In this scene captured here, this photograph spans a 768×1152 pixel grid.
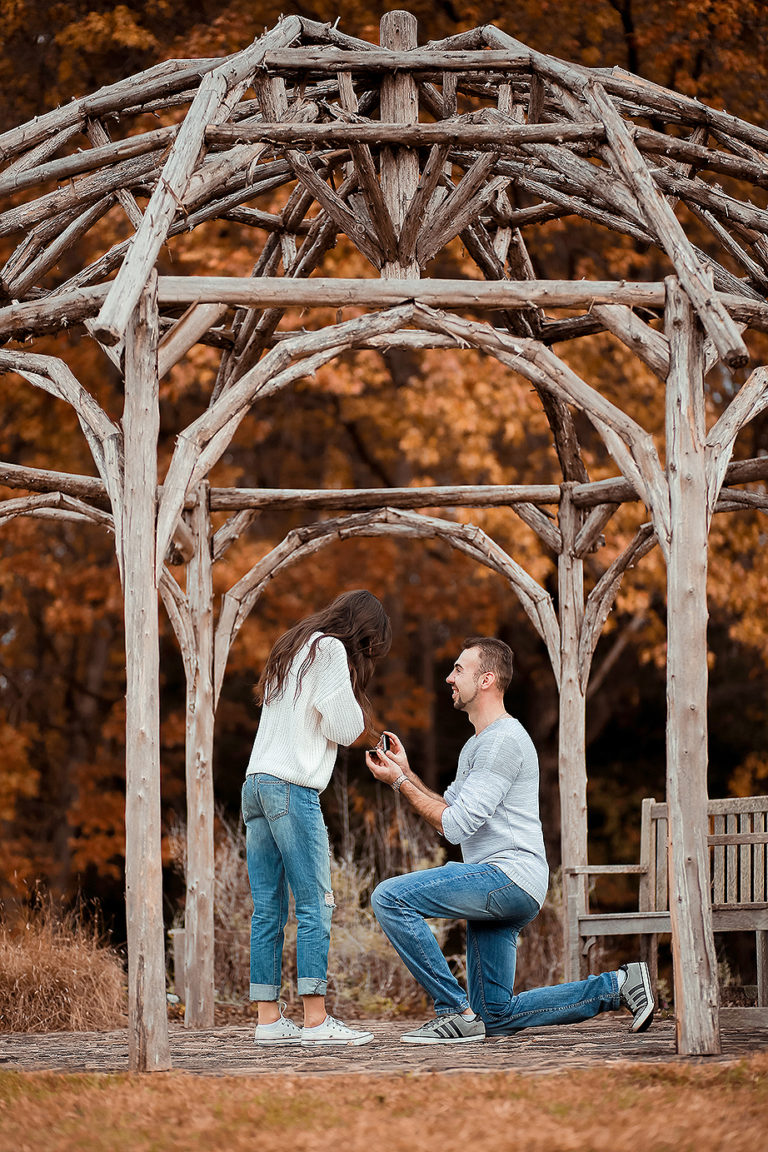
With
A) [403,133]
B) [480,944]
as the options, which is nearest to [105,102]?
[403,133]

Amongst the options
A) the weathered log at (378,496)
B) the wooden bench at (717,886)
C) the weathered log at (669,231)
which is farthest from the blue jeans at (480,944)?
the weathered log at (378,496)

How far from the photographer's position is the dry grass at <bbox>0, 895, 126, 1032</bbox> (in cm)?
823

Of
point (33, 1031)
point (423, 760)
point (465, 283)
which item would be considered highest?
point (465, 283)

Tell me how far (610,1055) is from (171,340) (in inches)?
132

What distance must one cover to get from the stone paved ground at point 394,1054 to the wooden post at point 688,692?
0.91 ft

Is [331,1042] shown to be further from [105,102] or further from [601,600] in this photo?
[105,102]

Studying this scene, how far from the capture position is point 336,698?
5711 mm

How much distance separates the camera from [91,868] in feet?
52.1

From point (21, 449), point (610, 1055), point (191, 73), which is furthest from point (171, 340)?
point (21, 449)

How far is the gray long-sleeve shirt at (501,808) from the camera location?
227 inches

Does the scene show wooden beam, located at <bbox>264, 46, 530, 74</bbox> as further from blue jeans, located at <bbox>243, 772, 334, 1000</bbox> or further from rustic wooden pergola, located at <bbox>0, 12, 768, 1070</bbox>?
blue jeans, located at <bbox>243, 772, 334, 1000</bbox>

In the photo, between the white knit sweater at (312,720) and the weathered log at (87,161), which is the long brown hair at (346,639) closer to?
the white knit sweater at (312,720)

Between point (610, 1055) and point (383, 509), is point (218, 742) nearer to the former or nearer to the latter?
point (383, 509)

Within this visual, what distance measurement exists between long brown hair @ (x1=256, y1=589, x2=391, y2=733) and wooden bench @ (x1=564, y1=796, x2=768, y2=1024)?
2.17m
